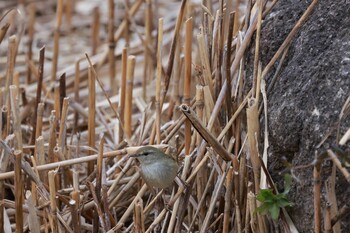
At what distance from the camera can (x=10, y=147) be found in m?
3.00

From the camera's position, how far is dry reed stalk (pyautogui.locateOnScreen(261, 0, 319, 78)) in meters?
2.48

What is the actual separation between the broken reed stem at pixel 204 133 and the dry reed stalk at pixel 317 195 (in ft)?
1.27

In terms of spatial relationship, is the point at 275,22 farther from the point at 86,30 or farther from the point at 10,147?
the point at 86,30

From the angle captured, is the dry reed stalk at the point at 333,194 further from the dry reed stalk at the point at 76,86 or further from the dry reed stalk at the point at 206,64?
the dry reed stalk at the point at 76,86

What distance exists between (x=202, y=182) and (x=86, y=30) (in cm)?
351

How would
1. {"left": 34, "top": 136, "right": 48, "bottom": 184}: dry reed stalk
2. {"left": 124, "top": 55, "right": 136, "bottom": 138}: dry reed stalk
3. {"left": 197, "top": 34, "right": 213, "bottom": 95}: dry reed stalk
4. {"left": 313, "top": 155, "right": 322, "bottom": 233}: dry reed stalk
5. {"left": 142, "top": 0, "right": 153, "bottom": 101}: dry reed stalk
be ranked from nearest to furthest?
{"left": 313, "top": 155, "right": 322, "bottom": 233}: dry reed stalk, {"left": 197, "top": 34, "right": 213, "bottom": 95}: dry reed stalk, {"left": 34, "top": 136, "right": 48, "bottom": 184}: dry reed stalk, {"left": 124, "top": 55, "right": 136, "bottom": 138}: dry reed stalk, {"left": 142, "top": 0, "right": 153, "bottom": 101}: dry reed stalk

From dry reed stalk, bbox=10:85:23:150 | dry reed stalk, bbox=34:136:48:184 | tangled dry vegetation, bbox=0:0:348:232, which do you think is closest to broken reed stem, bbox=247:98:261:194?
tangled dry vegetation, bbox=0:0:348:232

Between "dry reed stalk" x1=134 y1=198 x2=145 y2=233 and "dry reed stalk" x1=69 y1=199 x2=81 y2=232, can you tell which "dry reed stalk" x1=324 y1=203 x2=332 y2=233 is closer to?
"dry reed stalk" x1=134 y1=198 x2=145 y2=233

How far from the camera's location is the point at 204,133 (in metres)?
→ 2.44

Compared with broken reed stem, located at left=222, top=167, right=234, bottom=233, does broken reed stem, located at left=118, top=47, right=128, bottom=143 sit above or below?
above

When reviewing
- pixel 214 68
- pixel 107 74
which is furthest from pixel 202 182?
pixel 107 74

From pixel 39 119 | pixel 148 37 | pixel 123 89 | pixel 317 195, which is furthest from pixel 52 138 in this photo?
pixel 148 37

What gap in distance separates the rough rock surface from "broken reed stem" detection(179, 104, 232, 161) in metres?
0.14

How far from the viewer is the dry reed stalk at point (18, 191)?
256cm
